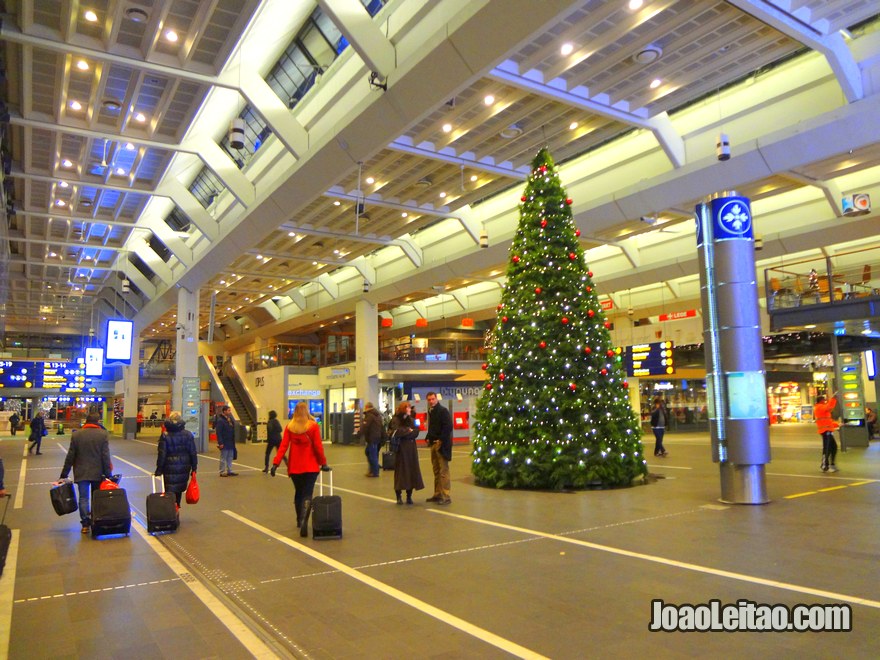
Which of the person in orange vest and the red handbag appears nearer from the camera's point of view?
the red handbag

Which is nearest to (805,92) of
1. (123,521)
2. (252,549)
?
(252,549)

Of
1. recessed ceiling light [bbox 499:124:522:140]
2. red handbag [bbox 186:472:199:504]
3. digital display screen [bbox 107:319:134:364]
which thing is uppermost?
recessed ceiling light [bbox 499:124:522:140]

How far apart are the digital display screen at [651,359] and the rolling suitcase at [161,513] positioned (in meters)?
19.6

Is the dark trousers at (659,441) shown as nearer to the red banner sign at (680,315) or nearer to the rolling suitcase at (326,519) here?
the red banner sign at (680,315)

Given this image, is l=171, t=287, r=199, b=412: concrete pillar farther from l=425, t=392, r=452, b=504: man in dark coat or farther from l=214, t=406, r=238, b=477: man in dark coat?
l=425, t=392, r=452, b=504: man in dark coat

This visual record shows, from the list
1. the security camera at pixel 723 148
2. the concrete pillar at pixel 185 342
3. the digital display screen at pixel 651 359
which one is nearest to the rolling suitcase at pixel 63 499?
the security camera at pixel 723 148

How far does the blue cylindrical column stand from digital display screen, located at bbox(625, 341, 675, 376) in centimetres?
1493

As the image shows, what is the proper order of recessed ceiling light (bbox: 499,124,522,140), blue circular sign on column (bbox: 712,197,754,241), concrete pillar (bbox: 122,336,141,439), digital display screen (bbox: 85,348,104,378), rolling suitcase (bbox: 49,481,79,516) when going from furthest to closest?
concrete pillar (bbox: 122,336,141,439) → digital display screen (bbox: 85,348,104,378) → recessed ceiling light (bbox: 499,124,522,140) → blue circular sign on column (bbox: 712,197,754,241) → rolling suitcase (bbox: 49,481,79,516)

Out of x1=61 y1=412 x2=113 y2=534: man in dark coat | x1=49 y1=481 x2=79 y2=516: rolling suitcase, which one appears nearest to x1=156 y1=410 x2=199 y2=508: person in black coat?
x1=61 y1=412 x2=113 y2=534: man in dark coat

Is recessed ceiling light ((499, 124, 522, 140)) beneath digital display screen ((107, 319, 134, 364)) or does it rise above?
above

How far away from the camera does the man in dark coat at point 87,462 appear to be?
7711mm

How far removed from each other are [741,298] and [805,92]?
594 cm

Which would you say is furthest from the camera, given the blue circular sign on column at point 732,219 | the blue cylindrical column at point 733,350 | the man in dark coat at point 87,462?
the blue circular sign on column at point 732,219

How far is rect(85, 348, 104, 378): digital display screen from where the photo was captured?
95.5ft
